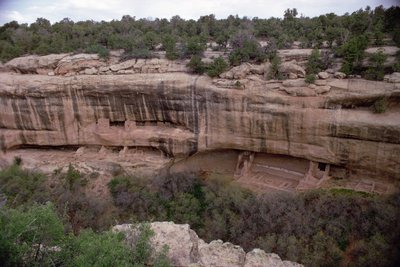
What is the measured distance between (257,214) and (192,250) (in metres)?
5.37

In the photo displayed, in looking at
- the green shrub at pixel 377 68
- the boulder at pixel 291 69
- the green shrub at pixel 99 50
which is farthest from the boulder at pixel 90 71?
the green shrub at pixel 377 68

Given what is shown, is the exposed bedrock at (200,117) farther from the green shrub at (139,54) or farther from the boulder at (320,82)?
the green shrub at (139,54)

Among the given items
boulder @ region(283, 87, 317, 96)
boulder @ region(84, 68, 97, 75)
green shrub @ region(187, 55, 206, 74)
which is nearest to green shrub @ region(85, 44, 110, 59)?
boulder @ region(84, 68, 97, 75)

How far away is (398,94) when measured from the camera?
10.8 meters

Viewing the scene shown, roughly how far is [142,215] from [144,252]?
678cm

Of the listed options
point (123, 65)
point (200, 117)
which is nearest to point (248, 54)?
point (200, 117)

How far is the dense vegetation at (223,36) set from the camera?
1407 cm

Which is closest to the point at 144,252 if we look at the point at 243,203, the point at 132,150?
the point at 243,203

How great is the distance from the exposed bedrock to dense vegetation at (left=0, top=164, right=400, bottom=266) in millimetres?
1494

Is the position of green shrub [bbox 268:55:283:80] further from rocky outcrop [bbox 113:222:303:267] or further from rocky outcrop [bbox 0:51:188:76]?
rocky outcrop [bbox 113:222:303:267]

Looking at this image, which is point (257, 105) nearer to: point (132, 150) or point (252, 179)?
point (252, 179)

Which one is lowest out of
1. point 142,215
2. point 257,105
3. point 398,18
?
point 142,215

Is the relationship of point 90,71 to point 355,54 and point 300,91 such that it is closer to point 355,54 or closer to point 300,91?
point 300,91

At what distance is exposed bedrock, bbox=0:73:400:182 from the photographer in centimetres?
1138
